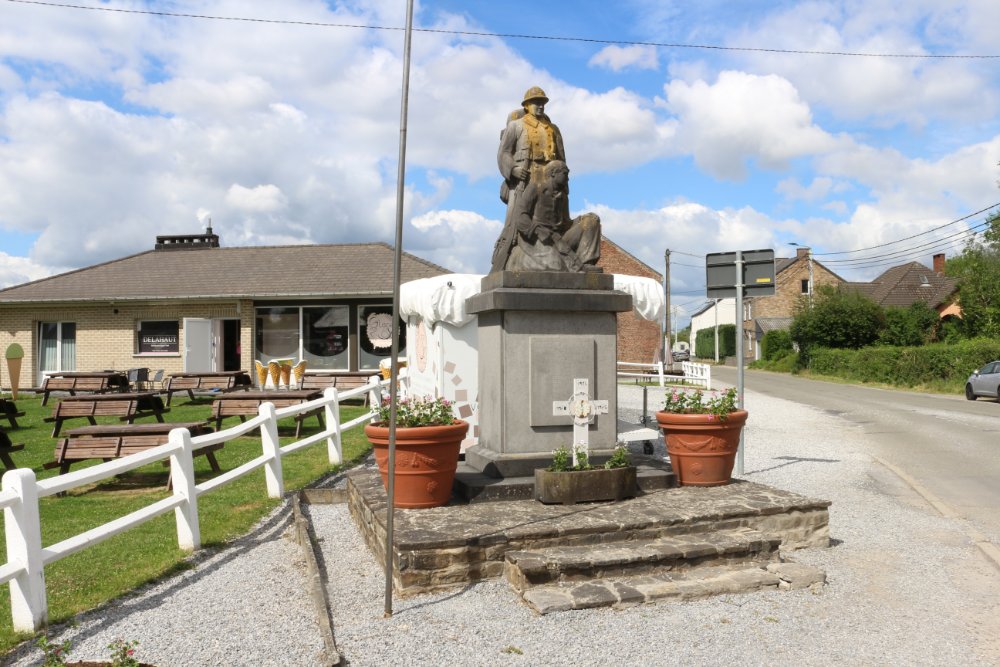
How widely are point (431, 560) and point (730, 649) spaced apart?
6.12 ft

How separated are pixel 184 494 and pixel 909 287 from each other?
55108mm

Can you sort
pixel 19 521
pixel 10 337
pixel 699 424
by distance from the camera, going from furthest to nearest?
pixel 10 337 → pixel 699 424 → pixel 19 521

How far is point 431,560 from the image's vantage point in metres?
4.94

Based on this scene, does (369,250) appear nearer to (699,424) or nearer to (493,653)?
(699,424)

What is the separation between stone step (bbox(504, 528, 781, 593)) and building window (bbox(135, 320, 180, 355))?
21.3 meters

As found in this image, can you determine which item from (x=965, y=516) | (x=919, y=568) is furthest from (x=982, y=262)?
(x=919, y=568)

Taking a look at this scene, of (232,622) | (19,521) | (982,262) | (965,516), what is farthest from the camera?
(982,262)

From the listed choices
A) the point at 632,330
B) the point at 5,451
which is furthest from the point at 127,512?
the point at 632,330

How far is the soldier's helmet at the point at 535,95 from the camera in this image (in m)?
7.55

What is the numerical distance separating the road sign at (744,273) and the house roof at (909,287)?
42.8m

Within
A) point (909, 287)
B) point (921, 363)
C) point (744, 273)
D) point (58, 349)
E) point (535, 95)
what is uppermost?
point (909, 287)

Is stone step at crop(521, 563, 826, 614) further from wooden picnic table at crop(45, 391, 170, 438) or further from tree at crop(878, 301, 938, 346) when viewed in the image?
tree at crop(878, 301, 938, 346)

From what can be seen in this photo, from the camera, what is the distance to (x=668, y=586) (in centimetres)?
482

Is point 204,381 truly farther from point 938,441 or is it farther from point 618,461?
point 938,441
